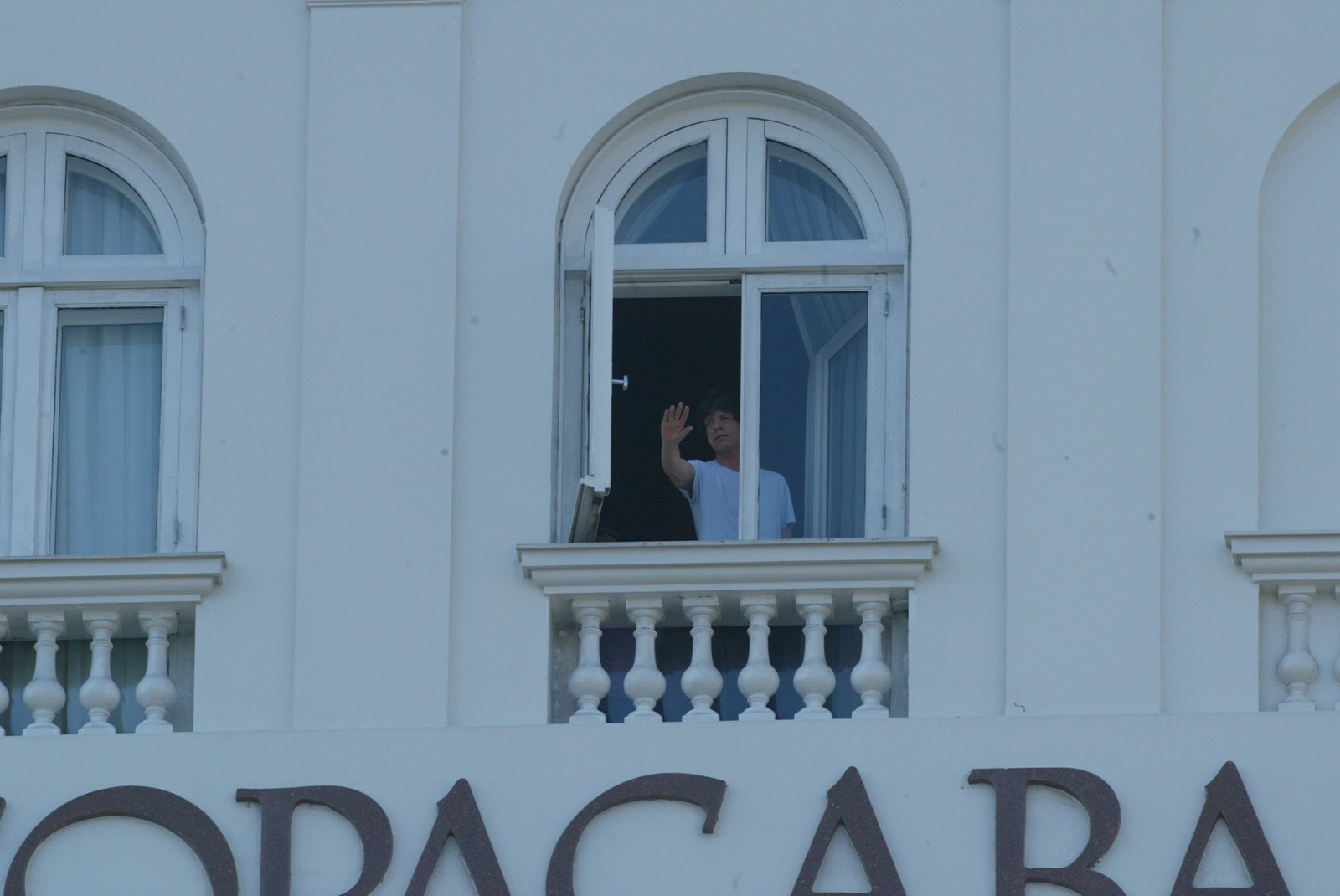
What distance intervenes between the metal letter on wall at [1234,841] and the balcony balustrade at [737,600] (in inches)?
46.1

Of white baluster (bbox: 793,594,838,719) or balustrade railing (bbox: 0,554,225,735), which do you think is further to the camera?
balustrade railing (bbox: 0,554,225,735)

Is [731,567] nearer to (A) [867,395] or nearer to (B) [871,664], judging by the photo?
(B) [871,664]

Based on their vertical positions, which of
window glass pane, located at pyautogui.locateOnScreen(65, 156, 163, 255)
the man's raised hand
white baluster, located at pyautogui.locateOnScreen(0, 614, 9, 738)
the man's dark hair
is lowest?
white baluster, located at pyautogui.locateOnScreen(0, 614, 9, 738)

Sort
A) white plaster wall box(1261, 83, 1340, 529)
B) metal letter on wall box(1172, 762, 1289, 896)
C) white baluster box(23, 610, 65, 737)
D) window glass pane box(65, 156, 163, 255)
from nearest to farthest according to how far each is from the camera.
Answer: metal letter on wall box(1172, 762, 1289, 896), white baluster box(23, 610, 65, 737), white plaster wall box(1261, 83, 1340, 529), window glass pane box(65, 156, 163, 255)

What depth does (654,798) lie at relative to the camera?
32.0 feet

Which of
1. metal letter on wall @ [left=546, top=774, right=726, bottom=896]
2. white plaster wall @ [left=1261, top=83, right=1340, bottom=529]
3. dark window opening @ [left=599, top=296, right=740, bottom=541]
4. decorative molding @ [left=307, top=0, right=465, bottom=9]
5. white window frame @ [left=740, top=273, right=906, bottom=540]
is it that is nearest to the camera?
metal letter on wall @ [left=546, top=774, right=726, bottom=896]

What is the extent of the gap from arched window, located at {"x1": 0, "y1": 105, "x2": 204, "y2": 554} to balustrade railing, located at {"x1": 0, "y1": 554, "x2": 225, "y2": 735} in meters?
0.49

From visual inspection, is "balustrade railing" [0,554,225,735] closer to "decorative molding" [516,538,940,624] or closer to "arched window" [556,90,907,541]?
"decorative molding" [516,538,940,624]

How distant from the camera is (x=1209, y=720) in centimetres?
968

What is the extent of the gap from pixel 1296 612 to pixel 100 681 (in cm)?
418

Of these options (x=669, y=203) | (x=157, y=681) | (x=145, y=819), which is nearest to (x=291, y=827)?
(x=145, y=819)

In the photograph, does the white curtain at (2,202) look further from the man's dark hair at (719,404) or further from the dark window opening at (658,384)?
the man's dark hair at (719,404)

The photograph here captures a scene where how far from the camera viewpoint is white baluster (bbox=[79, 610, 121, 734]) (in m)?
10.2

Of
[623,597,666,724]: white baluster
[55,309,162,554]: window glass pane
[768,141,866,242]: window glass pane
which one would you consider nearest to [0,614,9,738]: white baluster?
[55,309,162,554]: window glass pane
